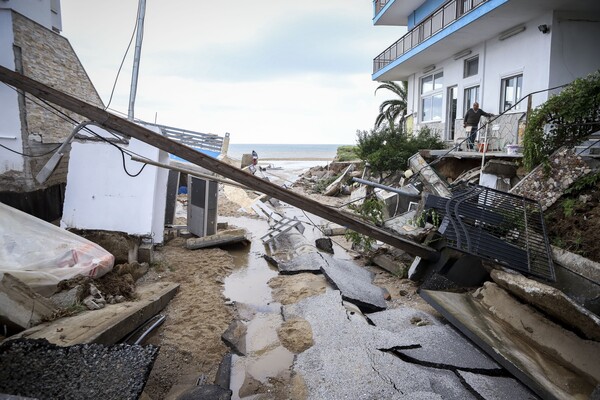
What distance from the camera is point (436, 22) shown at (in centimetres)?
1430

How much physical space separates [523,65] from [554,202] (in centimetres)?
716

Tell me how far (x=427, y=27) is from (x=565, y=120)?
9664 millimetres

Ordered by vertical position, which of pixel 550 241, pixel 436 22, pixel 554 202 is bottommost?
pixel 550 241

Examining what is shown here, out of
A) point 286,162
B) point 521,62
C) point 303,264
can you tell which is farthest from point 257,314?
point 286,162

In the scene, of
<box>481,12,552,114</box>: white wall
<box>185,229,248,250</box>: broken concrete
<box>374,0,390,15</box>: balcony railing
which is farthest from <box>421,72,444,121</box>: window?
<box>185,229,248,250</box>: broken concrete

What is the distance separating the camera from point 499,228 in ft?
18.6

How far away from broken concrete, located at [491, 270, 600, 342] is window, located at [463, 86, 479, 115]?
1146cm

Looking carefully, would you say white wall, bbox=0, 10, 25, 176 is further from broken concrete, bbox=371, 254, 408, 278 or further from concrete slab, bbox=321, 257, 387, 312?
broken concrete, bbox=371, 254, 408, 278

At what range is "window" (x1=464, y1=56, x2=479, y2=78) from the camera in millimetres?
14570

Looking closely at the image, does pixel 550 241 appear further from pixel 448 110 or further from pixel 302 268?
pixel 448 110

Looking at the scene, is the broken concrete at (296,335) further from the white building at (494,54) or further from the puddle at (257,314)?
the white building at (494,54)

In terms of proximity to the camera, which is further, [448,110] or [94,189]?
[448,110]

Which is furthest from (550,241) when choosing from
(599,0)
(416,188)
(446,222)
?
(599,0)

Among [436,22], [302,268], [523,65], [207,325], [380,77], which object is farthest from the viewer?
[380,77]
